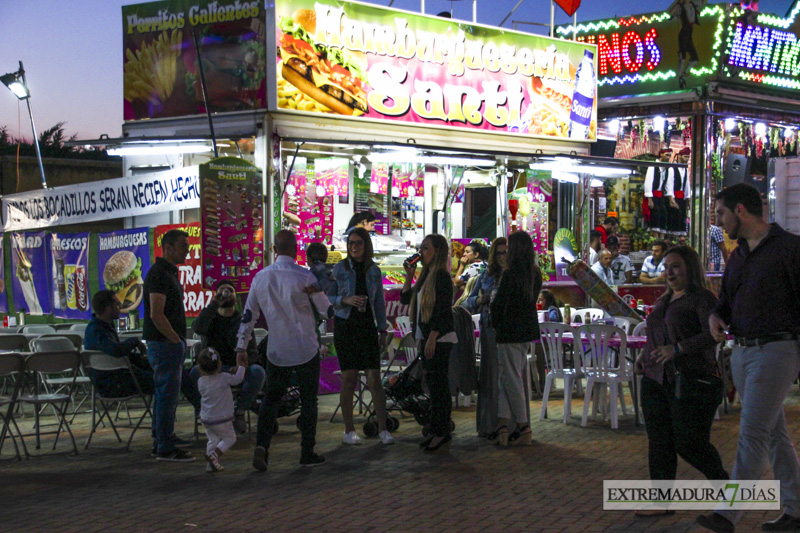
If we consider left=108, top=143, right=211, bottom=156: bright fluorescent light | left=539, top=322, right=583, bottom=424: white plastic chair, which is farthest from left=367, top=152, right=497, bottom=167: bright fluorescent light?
left=539, top=322, right=583, bottom=424: white plastic chair

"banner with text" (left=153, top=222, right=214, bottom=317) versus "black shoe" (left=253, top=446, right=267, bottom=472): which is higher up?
"banner with text" (left=153, top=222, right=214, bottom=317)

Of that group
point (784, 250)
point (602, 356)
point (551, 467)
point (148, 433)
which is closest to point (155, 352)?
point (148, 433)

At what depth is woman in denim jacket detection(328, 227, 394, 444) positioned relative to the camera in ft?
24.7

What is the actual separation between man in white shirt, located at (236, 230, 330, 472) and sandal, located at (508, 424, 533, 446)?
1.77 metres

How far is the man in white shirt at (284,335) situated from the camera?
677 centimetres

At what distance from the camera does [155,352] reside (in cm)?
728

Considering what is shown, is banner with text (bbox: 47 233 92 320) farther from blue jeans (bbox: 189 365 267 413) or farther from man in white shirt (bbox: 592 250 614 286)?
man in white shirt (bbox: 592 250 614 286)

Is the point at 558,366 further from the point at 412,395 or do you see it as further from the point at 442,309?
the point at 442,309

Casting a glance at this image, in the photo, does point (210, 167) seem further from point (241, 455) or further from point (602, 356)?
point (602, 356)

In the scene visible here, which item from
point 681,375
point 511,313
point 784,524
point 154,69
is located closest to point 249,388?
point 511,313

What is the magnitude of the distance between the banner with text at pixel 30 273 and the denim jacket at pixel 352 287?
7.04m

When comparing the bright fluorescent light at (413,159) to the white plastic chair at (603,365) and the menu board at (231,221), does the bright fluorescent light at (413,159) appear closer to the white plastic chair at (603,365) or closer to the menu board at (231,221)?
the menu board at (231,221)

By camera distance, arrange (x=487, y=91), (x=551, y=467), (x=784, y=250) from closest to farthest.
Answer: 1. (x=784, y=250)
2. (x=551, y=467)
3. (x=487, y=91)

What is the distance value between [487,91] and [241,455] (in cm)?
763
